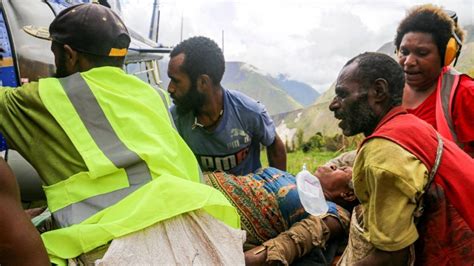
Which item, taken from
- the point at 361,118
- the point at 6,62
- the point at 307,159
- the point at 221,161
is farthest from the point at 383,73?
the point at 307,159

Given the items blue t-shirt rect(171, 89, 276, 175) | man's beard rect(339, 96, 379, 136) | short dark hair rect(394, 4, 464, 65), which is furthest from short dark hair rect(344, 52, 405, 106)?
blue t-shirt rect(171, 89, 276, 175)

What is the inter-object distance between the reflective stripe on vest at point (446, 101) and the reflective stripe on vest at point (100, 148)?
171 cm

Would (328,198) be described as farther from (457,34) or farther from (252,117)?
(457,34)

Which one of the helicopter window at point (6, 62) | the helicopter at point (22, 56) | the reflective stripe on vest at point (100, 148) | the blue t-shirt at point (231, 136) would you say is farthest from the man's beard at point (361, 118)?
the helicopter window at point (6, 62)

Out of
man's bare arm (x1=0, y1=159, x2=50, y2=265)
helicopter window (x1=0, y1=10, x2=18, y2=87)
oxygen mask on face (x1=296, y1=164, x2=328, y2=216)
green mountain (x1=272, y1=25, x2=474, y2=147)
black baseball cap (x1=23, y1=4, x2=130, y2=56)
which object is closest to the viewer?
man's bare arm (x1=0, y1=159, x2=50, y2=265)

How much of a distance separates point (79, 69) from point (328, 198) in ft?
4.60

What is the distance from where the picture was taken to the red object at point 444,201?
5.77 ft

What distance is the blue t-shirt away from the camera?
122 inches

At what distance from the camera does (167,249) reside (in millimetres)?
1695

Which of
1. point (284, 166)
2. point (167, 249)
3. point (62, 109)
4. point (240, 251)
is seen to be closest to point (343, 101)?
point (240, 251)

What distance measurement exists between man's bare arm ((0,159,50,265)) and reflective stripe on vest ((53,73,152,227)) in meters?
0.18

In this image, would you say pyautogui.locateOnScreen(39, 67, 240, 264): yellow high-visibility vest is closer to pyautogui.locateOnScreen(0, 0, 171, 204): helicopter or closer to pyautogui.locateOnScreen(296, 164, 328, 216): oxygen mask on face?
pyautogui.locateOnScreen(296, 164, 328, 216): oxygen mask on face

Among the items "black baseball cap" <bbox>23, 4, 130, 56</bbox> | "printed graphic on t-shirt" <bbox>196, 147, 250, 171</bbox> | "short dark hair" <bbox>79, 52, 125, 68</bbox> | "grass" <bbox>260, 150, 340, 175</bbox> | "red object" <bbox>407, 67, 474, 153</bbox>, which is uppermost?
"black baseball cap" <bbox>23, 4, 130, 56</bbox>

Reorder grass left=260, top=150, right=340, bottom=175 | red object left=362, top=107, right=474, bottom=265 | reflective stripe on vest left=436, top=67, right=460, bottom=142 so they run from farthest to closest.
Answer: grass left=260, top=150, right=340, bottom=175 < reflective stripe on vest left=436, top=67, right=460, bottom=142 < red object left=362, top=107, right=474, bottom=265
